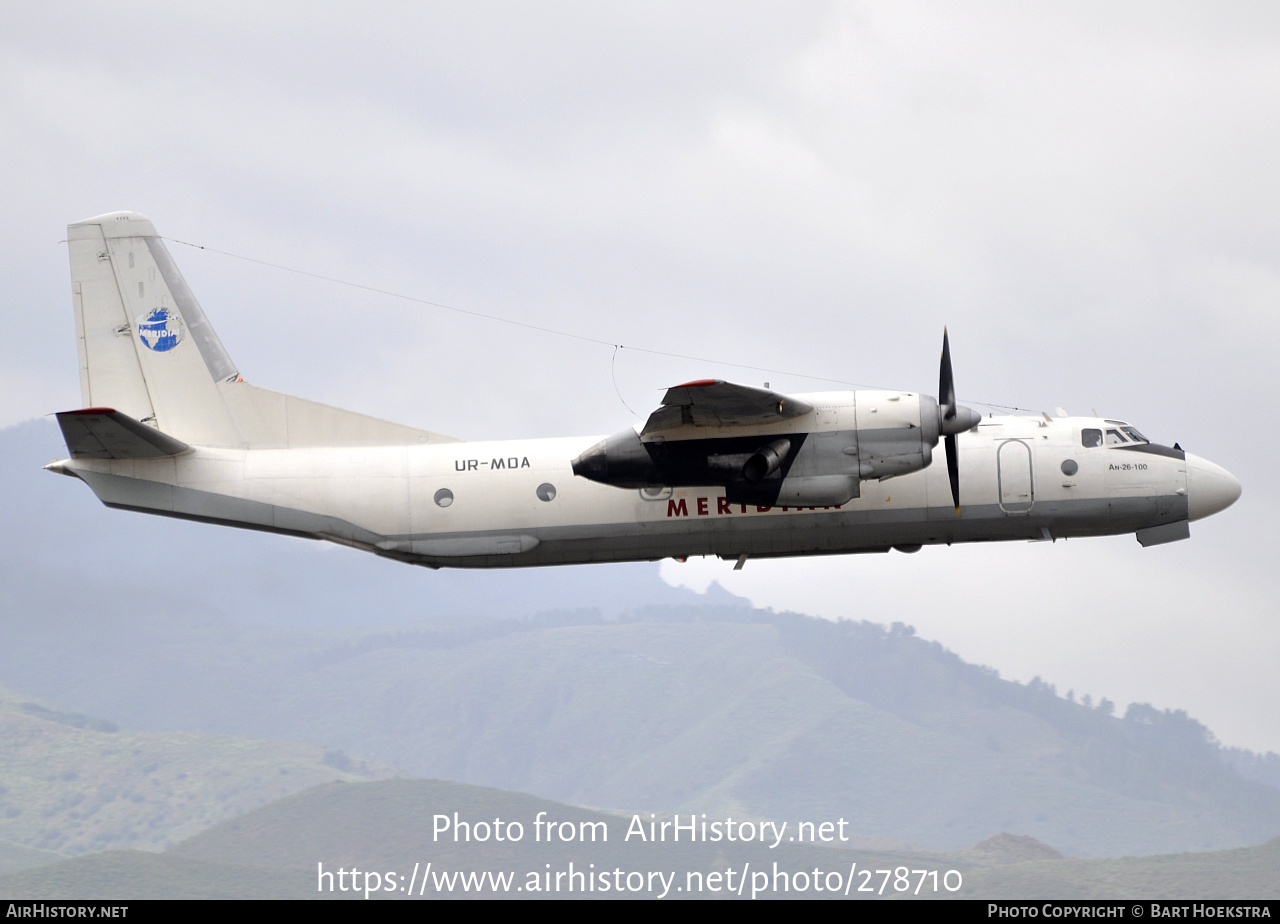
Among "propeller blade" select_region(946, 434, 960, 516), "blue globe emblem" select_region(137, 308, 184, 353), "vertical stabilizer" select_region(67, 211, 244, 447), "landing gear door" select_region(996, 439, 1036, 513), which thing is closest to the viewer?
"propeller blade" select_region(946, 434, 960, 516)

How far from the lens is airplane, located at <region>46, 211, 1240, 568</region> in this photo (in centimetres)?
2914

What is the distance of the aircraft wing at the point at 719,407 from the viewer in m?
27.5

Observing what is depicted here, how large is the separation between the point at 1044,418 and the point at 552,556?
11405 mm

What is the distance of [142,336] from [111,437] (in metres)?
4.43

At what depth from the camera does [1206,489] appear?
30.9 m

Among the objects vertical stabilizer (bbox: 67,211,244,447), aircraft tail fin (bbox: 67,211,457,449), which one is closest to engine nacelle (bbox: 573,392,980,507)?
aircraft tail fin (bbox: 67,211,457,449)

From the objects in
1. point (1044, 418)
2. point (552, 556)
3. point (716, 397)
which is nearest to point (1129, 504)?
point (1044, 418)

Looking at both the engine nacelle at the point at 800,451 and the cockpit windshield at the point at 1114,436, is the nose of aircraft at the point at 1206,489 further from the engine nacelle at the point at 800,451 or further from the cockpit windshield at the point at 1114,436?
the engine nacelle at the point at 800,451

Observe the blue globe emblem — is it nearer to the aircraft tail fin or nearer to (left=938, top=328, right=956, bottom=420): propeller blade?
the aircraft tail fin

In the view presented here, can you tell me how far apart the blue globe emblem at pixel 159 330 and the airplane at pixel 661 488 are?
372 centimetres

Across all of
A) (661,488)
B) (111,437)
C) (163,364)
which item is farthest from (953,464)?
(163,364)

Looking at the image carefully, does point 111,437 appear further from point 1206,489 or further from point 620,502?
point 1206,489

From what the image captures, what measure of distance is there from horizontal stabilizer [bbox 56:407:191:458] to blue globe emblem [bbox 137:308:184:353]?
3406mm
